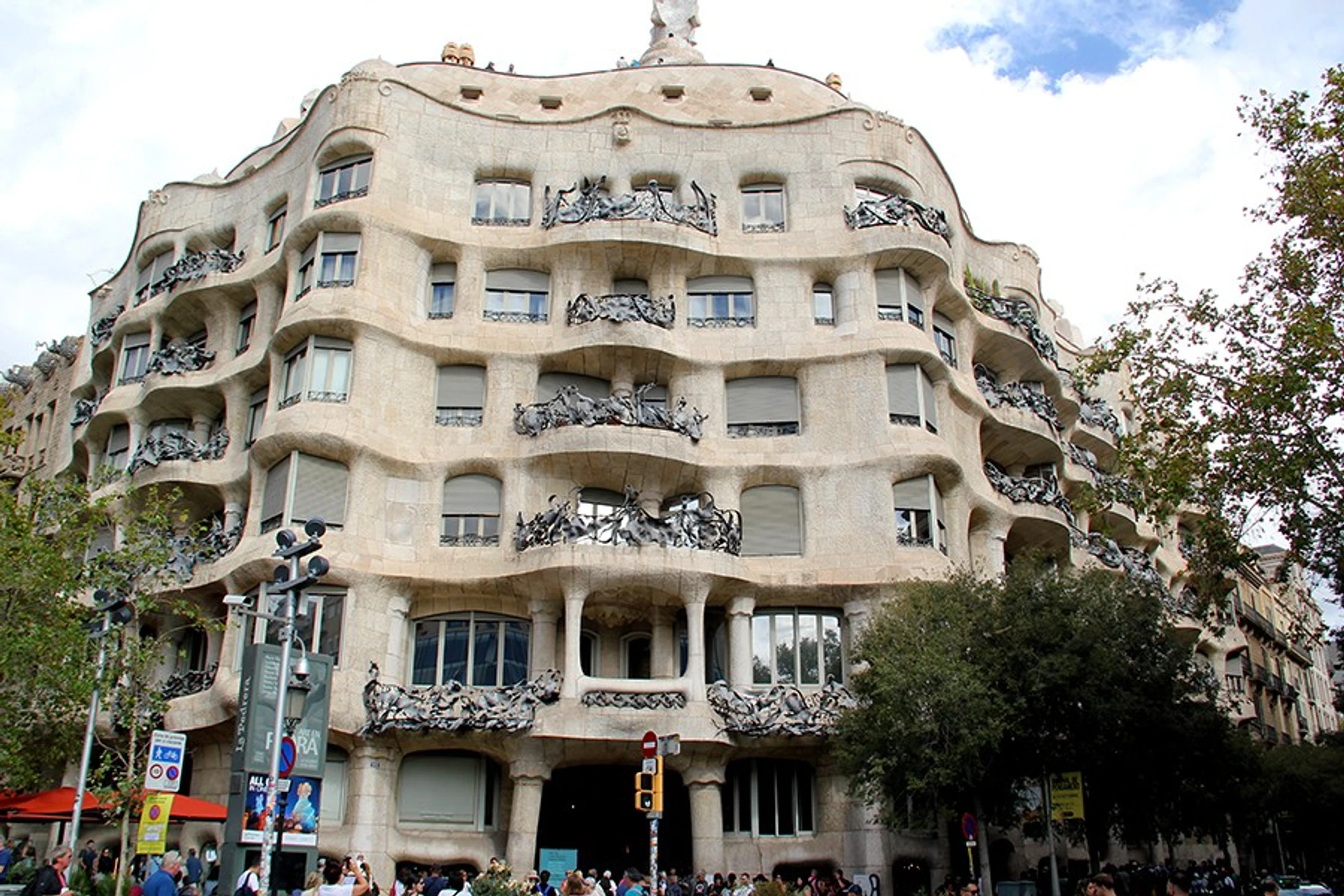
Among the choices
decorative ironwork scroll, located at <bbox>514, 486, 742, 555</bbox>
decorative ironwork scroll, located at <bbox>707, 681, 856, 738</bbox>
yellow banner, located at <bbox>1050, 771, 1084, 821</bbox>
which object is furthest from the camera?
decorative ironwork scroll, located at <bbox>514, 486, 742, 555</bbox>

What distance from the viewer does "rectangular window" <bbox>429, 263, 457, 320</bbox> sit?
1407 inches

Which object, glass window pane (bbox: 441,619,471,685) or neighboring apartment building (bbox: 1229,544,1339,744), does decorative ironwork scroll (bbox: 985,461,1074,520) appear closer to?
neighboring apartment building (bbox: 1229,544,1339,744)

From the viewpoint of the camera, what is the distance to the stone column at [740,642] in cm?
3216

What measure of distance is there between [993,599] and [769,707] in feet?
19.5

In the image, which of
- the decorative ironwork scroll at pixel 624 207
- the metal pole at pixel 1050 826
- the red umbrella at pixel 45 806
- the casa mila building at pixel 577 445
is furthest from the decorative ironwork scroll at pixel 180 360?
the metal pole at pixel 1050 826

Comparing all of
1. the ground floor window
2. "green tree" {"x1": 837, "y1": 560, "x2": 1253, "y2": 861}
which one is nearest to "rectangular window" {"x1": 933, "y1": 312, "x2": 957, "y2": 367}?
"green tree" {"x1": 837, "y1": 560, "x2": 1253, "y2": 861}

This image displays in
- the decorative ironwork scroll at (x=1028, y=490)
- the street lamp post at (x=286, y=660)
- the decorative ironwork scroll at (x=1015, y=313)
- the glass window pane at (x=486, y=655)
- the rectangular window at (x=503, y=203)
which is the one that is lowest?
the street lamp post at (x=286, y=660)

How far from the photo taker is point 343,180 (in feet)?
119

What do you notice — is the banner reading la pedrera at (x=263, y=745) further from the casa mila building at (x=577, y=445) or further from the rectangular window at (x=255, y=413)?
the rectangular window at (x=255, y=413)

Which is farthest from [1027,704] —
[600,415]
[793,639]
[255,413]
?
[255,413]

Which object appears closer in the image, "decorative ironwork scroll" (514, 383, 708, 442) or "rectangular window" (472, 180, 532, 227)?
"decorative ironwork scroll" (514, 383, 708, 442)

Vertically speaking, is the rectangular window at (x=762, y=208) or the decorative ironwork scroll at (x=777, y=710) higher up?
the rectangular window at (x=762, y=208)

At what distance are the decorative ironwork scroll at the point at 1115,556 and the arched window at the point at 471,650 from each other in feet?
60.9

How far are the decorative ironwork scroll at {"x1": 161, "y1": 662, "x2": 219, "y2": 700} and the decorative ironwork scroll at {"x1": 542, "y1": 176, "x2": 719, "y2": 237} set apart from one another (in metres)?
15.2
